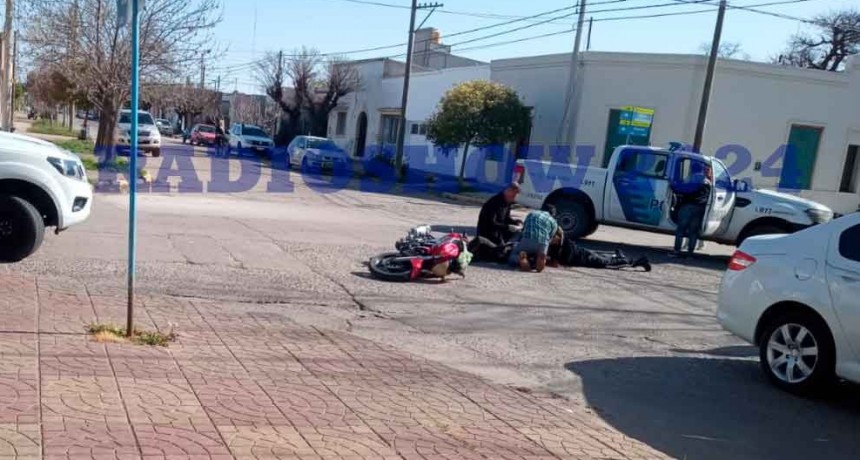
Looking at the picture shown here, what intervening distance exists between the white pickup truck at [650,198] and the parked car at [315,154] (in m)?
17.3

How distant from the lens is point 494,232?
463 inches

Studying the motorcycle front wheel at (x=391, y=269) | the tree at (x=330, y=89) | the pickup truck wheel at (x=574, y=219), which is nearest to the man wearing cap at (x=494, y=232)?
the motorcycle front wheel at (x=391, y=269)

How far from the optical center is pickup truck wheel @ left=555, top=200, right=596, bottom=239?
1500 centimetres

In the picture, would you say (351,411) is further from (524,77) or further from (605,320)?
(524,77)

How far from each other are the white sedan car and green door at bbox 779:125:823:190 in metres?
22.1

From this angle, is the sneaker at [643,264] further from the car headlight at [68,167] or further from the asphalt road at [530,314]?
the car headlight at [68,167]

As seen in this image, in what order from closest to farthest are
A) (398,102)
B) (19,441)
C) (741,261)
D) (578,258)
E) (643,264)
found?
1. (19,441)
2. (741,261)
3. (578,258)
4. (643,264)
5. (398,102)

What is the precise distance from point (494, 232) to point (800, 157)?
19.5 m

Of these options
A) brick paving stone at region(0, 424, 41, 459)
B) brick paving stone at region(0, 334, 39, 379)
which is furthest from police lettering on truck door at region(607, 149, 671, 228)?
brick paving stone at region(0, 424, 41, 459)

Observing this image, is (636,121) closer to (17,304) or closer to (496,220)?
(496,220)

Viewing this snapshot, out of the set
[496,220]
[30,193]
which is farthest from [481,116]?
[30,193]

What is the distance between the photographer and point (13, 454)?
384 cm

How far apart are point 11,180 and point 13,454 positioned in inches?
218

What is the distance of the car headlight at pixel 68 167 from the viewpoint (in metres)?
8.73
